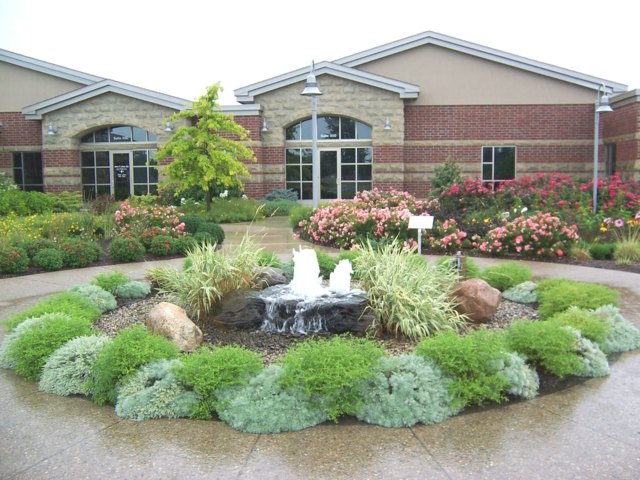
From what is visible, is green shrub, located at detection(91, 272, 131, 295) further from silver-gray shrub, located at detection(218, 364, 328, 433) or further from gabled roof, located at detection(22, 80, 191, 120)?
gabled roof, located at detection(22, 80, 191, 120)

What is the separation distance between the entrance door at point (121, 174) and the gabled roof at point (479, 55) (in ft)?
28.5

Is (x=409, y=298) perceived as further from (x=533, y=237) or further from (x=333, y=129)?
(x=333, y=129)

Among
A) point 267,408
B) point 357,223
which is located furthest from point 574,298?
point 357,223

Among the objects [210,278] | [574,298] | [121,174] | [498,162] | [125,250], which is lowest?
[574,298]

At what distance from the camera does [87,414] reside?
4719mm

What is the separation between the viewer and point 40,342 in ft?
18.4

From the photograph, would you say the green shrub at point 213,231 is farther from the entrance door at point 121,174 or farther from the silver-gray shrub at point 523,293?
the entrance door at point 121,174

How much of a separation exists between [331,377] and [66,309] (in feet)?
11.3

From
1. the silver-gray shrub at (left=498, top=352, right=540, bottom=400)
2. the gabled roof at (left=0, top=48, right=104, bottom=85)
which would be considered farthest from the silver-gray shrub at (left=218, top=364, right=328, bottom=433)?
the gabled roof at (left=0, top=48, right=104, bottom=85)

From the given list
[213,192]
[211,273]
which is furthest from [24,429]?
[213,192]

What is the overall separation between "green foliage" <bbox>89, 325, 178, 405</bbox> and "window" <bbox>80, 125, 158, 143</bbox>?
20013 mm

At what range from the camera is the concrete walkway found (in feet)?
12.5

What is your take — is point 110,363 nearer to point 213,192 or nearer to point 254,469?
point 254,469

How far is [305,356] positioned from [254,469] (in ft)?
3.49
